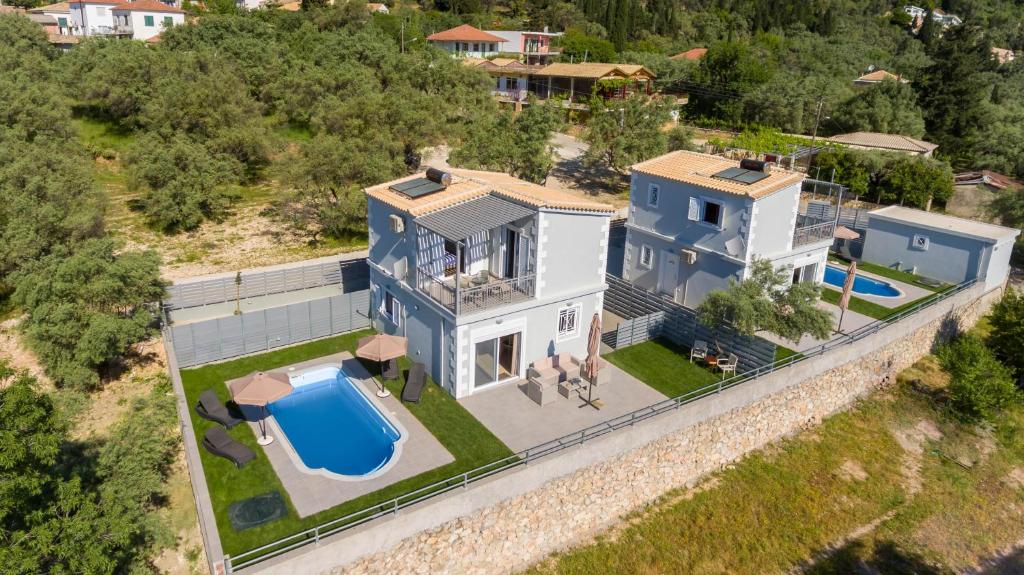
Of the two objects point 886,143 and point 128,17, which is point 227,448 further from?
point 128,17

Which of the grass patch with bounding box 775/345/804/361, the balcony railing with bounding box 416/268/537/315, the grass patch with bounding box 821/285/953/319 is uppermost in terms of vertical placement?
the balcony railing with bounding box 416/268/537/315

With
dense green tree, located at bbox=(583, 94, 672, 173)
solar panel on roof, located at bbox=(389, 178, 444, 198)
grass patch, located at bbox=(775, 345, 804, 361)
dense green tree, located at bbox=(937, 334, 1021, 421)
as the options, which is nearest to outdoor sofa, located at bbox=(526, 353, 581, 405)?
solar panel on roof, located at bbox=(389, 178, 444, 198)

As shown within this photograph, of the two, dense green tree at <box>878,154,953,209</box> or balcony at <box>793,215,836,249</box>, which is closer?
balcony at <box>793,215,836,249</box>

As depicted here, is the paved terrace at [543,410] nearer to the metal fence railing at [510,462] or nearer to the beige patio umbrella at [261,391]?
the metal fence railing at [510,462]

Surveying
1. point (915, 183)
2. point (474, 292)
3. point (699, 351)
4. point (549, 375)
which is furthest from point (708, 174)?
point (915, 183)


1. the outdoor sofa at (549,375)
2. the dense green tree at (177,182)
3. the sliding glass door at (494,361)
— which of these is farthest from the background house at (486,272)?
the dense green tree at (177,182)

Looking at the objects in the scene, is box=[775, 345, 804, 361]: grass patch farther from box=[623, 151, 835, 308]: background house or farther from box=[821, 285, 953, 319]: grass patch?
box=[821, 285, 953, 319]: grass patch

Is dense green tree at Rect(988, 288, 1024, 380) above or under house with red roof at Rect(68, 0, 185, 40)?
under
